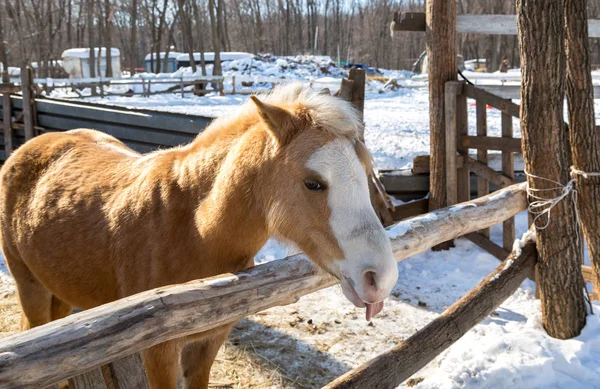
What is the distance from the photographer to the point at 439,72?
6.23 m

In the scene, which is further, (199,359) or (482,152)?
(482,152)

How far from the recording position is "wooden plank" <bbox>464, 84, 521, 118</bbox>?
5.98m

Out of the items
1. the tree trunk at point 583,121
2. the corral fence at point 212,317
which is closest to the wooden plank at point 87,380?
the corral fence at point 212,317

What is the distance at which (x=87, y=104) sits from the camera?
29.6ft

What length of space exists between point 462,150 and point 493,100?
67 centimetres

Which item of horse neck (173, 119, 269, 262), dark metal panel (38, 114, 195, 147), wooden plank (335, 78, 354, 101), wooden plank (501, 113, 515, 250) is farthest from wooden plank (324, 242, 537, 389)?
dark metal panel (38, 114, 195, 147)

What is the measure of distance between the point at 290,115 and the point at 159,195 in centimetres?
87

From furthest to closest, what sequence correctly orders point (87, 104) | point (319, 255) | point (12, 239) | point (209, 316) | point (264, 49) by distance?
1. point (264, 49)
2. point (87, 104)
3. point (12, 239)
4. point (319, 255)
5. point (209, 316)

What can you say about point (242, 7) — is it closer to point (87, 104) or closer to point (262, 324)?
point (87, 104)

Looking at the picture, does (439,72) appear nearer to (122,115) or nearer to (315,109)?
(315,109)

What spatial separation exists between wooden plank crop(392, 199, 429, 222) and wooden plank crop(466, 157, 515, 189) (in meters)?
0.66

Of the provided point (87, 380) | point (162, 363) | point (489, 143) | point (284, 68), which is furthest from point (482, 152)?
point (284, 68)

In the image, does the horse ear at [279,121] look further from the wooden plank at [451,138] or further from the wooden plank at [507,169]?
the wooden plank at [507,169]

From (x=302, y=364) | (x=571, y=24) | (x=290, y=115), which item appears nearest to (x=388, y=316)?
(x=302, y=364)
